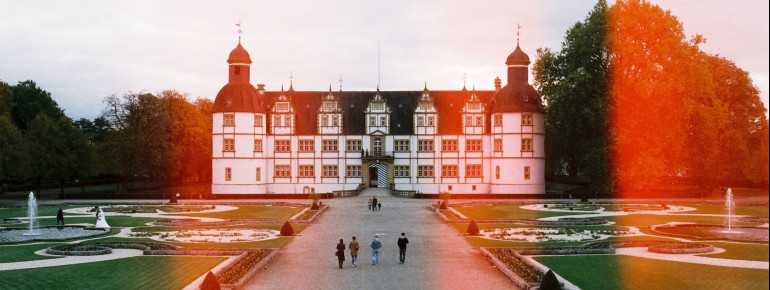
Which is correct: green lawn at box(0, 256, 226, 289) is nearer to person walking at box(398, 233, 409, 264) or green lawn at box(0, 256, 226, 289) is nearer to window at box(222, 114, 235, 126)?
person walking at box(398, 233, 409, 264)

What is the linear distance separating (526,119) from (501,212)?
956 inches

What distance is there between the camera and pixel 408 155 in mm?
78688

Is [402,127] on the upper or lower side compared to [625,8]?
lower

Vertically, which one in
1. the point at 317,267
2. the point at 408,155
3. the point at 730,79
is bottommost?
the point at 317,267

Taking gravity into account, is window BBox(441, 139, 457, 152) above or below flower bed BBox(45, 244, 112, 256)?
above

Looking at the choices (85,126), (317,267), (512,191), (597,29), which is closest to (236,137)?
(512,191)

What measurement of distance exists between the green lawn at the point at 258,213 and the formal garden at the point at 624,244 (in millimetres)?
9739

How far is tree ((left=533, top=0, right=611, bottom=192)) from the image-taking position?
6138cm

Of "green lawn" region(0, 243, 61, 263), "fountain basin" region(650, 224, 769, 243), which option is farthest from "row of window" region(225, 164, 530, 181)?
"green lawn" region(0, 243, 61, 263)

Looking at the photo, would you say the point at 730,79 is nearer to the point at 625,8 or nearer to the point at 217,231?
the point at 625,8

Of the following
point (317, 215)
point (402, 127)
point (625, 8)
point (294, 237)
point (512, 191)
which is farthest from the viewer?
point (402, 127)

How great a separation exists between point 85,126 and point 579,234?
104 m

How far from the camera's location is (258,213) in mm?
51656

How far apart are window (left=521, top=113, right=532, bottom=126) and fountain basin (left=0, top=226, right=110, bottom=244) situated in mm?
44173
